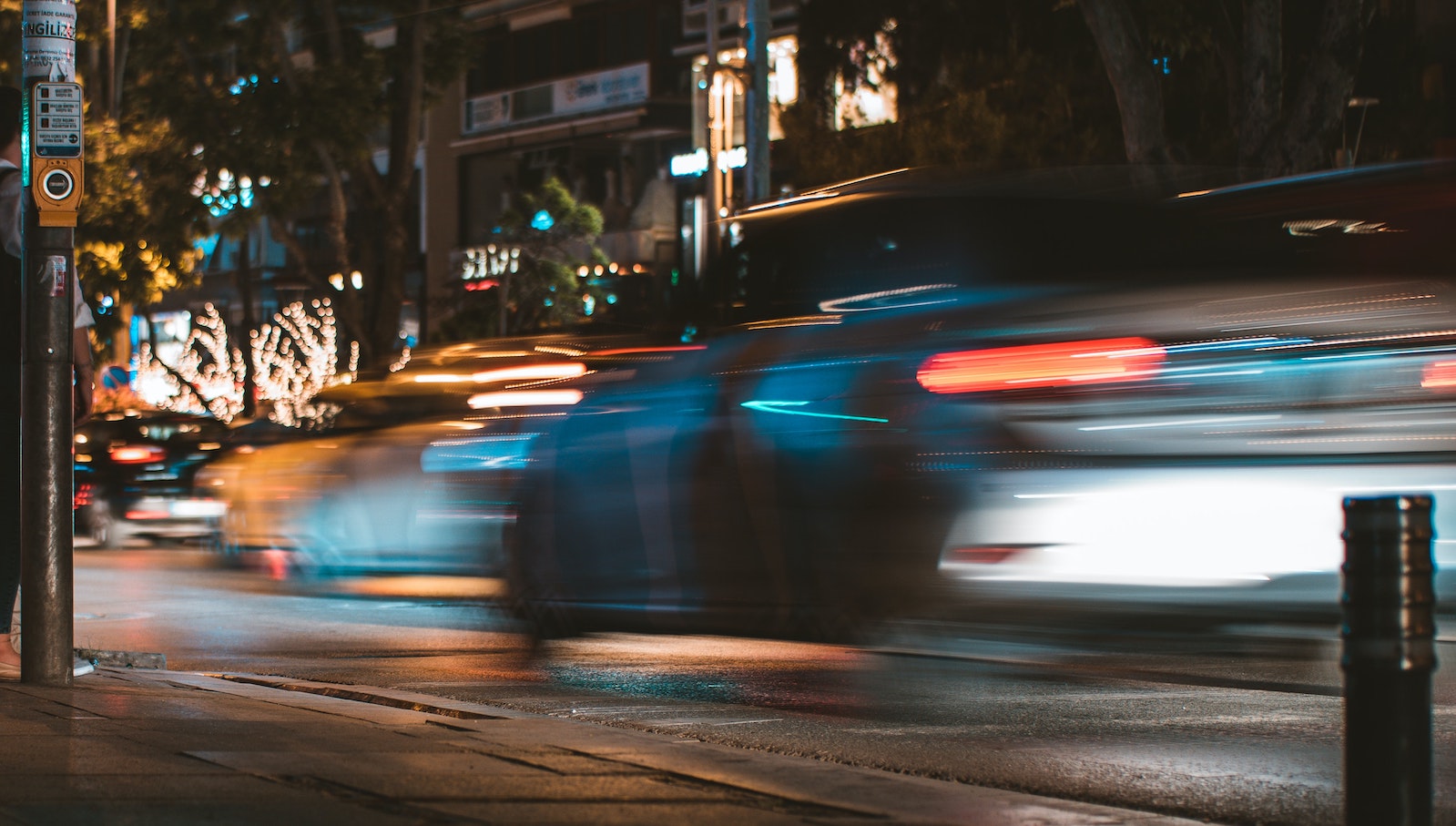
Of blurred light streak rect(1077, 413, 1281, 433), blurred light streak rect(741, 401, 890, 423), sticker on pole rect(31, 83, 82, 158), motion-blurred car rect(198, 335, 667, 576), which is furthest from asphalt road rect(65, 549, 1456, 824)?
sticker on pole rect(31, 83, 82, 158)

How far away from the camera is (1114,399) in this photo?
265 inches

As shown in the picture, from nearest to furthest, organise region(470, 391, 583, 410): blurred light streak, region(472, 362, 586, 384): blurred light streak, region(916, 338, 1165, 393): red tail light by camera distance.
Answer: region(916, 338, 1165, 393): red tail light, region(470, 391, 583, 410): blurred light streak, region(472, 362, 586, 384): blurred light streak

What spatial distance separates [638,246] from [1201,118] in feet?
67.1

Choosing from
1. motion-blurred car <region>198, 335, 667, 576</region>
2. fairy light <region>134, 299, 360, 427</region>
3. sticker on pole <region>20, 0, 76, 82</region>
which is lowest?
motion-blurred car <region>198, 335, 667, 576</region>

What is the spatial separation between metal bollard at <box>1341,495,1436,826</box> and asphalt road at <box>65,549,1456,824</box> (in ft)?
3.54

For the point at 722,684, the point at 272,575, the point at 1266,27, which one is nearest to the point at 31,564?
the point at 722,684

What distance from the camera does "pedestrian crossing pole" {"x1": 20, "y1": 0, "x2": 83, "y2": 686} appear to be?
22.7 feet

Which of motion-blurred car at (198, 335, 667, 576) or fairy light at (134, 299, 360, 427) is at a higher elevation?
fairy light at (134, 299, 360, 427)

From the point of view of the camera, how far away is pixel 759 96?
2267 centimetres

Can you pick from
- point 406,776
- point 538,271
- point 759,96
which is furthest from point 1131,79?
point 538,271

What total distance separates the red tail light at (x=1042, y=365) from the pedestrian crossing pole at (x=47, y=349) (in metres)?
3.24

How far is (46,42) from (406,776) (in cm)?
346

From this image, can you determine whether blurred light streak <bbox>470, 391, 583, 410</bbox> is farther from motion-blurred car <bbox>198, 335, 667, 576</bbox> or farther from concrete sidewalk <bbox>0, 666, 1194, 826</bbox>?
concrete sidewalk <bbox>0, 666, 1194, 826</bbox>

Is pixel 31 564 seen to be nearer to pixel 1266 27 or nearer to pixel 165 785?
pixel 165 785
